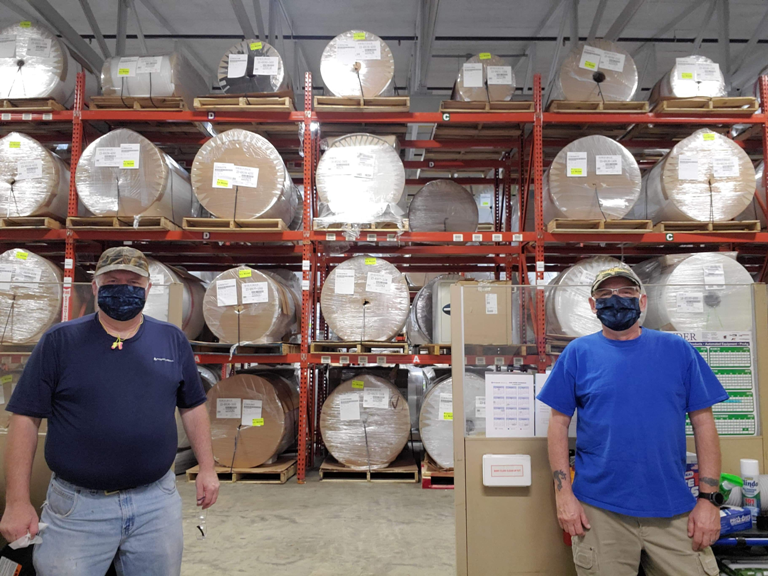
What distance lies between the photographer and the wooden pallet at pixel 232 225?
228 inches

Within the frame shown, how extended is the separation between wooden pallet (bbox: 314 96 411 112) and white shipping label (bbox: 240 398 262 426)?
11.0 ft

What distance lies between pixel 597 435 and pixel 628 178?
428 centimetres

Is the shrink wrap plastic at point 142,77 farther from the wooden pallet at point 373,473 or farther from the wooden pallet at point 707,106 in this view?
the wooden pallet at point 707,106

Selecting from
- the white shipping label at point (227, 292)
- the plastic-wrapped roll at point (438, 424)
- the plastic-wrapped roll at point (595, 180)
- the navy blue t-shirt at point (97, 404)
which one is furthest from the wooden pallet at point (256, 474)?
the plastic-wrapped roll at point (595, 180)

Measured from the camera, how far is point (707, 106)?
622 centimetres

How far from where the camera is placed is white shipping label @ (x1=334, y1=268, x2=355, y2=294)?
5.79 meters

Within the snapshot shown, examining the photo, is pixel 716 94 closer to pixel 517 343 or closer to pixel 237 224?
pixel 517 343

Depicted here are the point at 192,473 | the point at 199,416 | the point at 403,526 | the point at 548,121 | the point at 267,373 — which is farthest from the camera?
the point at 267,373

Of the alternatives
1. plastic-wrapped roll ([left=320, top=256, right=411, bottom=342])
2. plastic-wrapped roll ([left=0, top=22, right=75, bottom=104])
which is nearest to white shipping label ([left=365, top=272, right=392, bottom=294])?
plastic-wrapped roll ([left=320, top=256, right=411, bottom=342])

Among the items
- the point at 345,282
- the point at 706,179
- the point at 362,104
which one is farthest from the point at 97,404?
the point at 706,179

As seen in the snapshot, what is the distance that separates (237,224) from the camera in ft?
19.3

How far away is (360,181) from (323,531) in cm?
360

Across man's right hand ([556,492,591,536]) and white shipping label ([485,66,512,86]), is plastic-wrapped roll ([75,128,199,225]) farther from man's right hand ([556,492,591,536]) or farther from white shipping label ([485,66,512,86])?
man's right hand ([556,492,591,536])

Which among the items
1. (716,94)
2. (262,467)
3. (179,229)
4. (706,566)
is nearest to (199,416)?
(706,566)
